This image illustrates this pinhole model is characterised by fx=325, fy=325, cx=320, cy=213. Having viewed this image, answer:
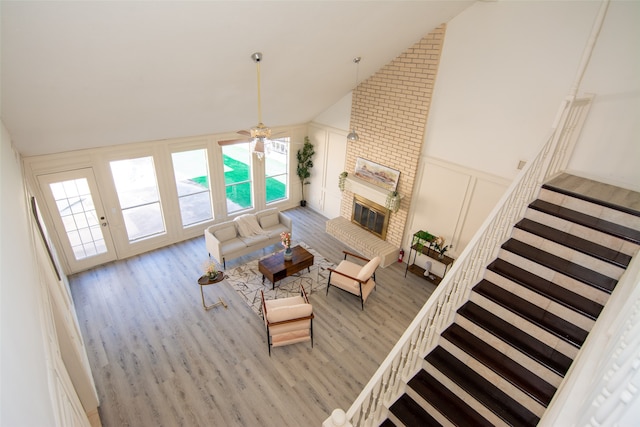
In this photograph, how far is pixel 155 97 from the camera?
15.6 ft

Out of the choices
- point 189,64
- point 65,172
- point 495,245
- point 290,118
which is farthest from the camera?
point 290,118

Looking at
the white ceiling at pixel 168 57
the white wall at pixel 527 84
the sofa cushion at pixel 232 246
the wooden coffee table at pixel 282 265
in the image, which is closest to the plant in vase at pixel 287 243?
the wooden coffee table at pixel 282 265

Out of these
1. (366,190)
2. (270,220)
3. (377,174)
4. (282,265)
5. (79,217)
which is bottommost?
(282,265)

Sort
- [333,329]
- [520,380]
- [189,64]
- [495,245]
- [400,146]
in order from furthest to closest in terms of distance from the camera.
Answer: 1. [400,146]
2. [333,329]
3. [189,64]
4. [495,245]
5. [520,380]

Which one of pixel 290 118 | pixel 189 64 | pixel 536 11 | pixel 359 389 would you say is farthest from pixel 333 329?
pixel 536 11

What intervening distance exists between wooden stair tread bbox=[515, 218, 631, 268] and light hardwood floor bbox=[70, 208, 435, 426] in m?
2.84

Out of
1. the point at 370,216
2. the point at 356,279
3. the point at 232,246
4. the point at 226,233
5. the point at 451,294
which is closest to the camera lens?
the point at 451,294

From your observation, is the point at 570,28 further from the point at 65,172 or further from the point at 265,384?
the point at 65,172

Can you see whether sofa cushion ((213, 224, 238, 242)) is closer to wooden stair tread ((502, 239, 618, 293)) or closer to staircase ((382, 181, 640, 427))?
staircase ((382, 181, 640, 427))

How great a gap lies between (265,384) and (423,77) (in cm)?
570

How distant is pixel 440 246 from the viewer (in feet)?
20.5

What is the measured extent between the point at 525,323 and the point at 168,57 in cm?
473

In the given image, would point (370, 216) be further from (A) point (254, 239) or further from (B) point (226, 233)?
(B) point (226, 233)

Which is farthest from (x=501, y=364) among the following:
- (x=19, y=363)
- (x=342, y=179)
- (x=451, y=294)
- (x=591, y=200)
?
(x=342, y=179)
